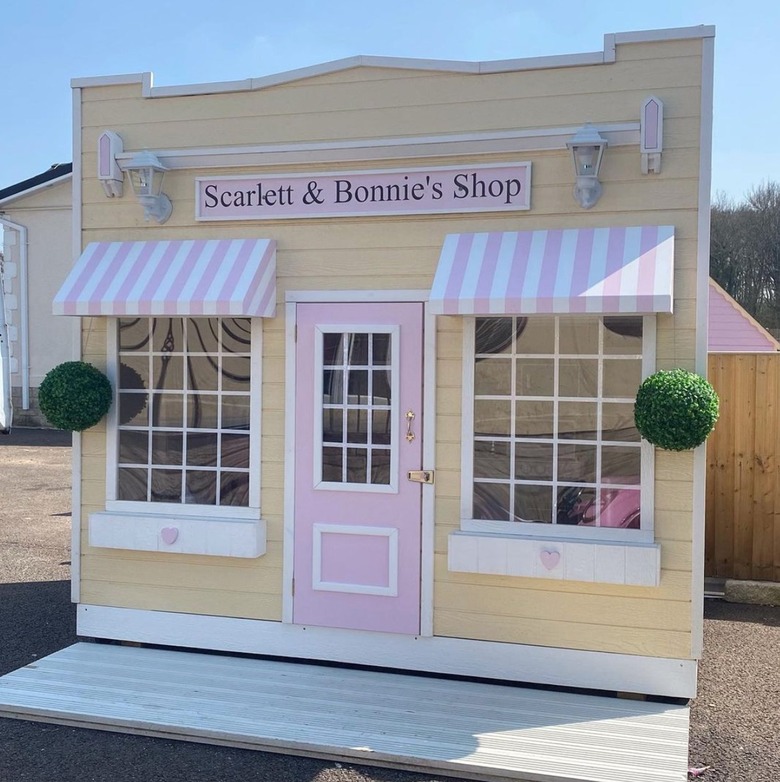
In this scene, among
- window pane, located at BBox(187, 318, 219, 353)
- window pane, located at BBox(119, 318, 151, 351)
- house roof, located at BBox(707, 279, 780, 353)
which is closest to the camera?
window pane, located at BBox(187, 318, 219, 353)

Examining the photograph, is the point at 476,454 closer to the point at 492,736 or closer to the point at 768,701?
the point at 492,736

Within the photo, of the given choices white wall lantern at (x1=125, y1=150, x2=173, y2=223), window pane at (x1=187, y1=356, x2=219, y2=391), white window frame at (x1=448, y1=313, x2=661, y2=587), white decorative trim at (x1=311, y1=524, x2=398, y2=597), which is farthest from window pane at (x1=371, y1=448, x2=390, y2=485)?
white wall lantern at (x1=125, y1=150, x2=173, y2=223)

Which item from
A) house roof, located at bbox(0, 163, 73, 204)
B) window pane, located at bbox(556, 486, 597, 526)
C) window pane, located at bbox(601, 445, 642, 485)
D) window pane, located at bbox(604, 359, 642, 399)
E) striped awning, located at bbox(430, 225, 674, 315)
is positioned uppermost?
house roof, located at bbox(0, 163, 73, 204)

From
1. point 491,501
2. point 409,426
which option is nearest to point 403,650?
point 491,501

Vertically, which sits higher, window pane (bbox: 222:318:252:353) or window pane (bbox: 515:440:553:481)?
window pane (bbox: 222:318:252:353)

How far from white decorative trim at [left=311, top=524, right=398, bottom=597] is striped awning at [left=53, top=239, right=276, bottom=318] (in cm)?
127

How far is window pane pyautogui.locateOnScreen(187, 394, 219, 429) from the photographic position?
206 inches

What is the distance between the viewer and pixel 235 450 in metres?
5.19

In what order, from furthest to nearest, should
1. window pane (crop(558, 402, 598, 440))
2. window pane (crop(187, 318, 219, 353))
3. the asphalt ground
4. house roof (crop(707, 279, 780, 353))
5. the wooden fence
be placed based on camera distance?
house roof (crop(707, 279, 780, 353))
the wooden fence
window pane (crop(187, 318, 219, 353))
window pane (crop(558, 402, 598, 440))
the asphalt ground

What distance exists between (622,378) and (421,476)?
1194mm

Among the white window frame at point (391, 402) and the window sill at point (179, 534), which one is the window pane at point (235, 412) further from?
the window sill at point (179, 534)

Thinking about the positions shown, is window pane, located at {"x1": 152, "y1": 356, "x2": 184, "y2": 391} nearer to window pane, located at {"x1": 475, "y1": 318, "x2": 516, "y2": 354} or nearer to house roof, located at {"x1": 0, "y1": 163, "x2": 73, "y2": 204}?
window pane, located at {"x1": 475, "y1": 318, "x2": 516, "y2": 354}

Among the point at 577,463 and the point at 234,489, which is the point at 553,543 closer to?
the point at 577,463

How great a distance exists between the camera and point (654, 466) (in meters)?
4.52
